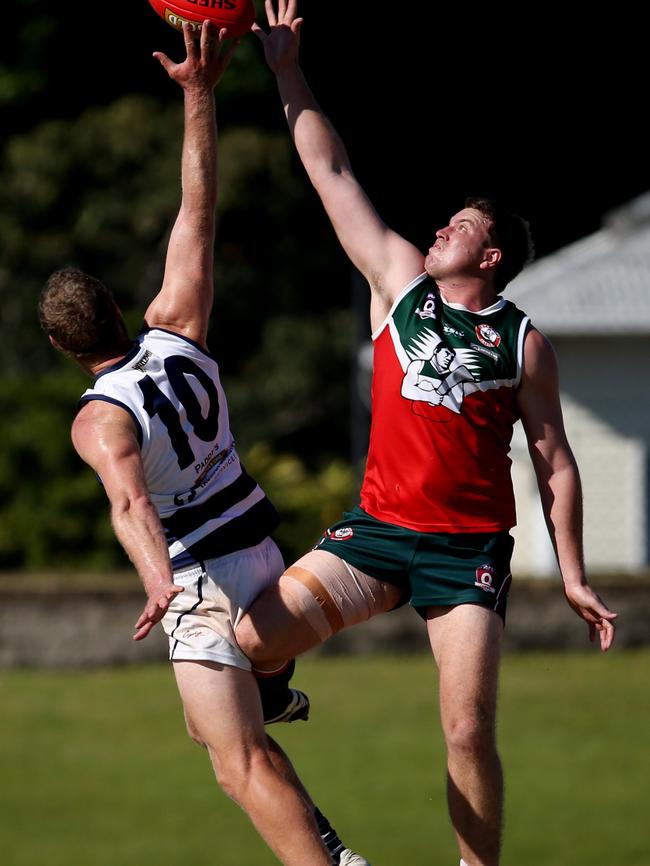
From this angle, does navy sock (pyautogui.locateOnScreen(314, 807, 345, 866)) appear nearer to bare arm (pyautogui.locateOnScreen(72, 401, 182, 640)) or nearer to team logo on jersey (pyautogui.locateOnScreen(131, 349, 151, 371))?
bare arm (pyautogui.locateOnScreen(72, 401, 182, 640))

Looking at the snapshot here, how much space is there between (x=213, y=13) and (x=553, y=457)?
2287 mm

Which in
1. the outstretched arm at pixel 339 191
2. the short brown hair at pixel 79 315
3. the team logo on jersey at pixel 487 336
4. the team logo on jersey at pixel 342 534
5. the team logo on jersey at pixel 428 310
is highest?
the outstretched arm at pixel 339 191

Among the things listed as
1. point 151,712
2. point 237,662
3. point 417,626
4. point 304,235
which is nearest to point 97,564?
point 151,712

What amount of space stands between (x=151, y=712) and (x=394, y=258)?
1626 cm

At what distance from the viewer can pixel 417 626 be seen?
69.1 feet

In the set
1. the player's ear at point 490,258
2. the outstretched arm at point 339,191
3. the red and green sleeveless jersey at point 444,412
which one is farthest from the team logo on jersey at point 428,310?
the player's ear at point 490,258

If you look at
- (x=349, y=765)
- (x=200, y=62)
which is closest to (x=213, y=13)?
(x=200, y=62)

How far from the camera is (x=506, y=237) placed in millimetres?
6902

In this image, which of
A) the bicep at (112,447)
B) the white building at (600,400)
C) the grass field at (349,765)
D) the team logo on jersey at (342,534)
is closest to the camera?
the bicep at (112,447)

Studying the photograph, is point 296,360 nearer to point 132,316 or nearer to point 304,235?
point 304,235

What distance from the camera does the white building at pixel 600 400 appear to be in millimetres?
23938

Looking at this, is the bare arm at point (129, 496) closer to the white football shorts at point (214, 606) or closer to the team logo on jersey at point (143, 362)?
the team logo on jersey at point (143, 362)

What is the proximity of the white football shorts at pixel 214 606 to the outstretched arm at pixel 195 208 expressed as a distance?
3.05ft

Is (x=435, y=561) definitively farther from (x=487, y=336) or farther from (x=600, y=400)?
(x=600, y=400)
